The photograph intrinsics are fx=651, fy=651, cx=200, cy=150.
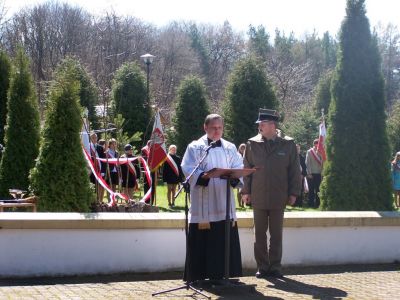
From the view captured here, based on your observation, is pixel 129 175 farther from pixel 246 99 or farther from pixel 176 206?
pixel 246 99

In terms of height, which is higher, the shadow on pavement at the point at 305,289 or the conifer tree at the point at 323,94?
the conifer tree at the point at 323,94

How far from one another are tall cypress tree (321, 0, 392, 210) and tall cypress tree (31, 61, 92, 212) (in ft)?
14.4

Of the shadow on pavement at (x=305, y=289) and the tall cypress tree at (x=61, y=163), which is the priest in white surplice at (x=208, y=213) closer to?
the shadow on pavement at (x=305, y=289)

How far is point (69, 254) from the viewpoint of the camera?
7.60 m

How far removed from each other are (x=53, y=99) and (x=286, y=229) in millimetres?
4167

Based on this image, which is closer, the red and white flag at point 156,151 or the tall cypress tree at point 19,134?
the tall cypress tree at point 19,134

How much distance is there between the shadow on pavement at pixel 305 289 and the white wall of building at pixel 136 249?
91 centimetres

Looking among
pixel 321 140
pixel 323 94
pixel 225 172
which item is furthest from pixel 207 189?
pixel 323 94

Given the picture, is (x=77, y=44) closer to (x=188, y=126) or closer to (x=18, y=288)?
(x=188, y=126)

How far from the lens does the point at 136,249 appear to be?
25.7 feet

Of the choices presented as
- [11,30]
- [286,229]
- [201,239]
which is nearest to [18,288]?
[201,239]

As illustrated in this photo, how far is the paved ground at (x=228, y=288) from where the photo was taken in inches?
→ 261

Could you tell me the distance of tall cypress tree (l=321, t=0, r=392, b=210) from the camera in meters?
11.2

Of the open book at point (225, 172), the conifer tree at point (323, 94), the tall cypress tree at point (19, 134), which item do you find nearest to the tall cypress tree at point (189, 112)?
the conifer tree at point (323, 94)
